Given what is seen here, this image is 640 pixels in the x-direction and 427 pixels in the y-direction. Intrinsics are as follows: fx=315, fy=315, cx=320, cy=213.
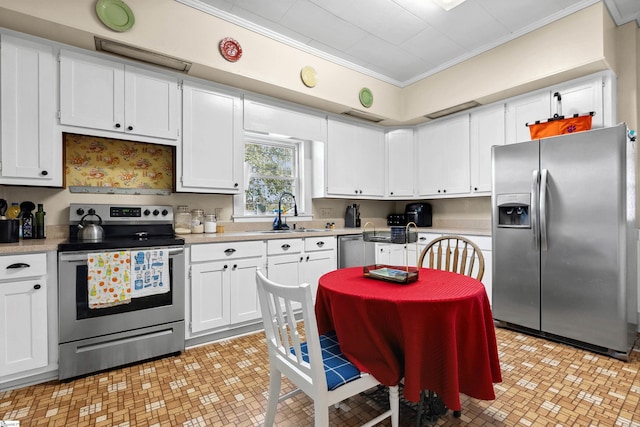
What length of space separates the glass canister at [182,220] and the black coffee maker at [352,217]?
2.11m

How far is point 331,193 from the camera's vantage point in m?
4.03

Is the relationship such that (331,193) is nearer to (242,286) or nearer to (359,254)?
(359,254)

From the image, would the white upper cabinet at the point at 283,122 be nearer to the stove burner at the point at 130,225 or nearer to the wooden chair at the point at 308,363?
the stove burner at the point at 130,225

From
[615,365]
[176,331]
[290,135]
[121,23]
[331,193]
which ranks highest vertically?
[121,23]

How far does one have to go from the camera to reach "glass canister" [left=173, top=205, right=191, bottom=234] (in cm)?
307

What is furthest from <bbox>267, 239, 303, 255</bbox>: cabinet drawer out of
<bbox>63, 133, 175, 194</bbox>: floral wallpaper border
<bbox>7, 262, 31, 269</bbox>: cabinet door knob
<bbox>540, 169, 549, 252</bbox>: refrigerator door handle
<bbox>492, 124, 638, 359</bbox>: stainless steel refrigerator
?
<bbox>540, 169, 549, 252</bbox>: refrigerator door handle

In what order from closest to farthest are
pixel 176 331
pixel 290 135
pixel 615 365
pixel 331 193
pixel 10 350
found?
pixel 10 350 → pixel 615 365 → pixel 176 331 → pixel 290 135 → pixel 331 193

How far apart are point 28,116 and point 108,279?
1328 mm

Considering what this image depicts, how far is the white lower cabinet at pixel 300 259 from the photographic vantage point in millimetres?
3141

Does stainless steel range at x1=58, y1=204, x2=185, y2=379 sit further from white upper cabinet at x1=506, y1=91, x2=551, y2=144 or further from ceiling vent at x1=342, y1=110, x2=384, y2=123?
white upper cabinet at x1=506, y1=91, x2=551, y2=144

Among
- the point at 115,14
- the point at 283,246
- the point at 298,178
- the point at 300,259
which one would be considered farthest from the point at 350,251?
the point at 115,14

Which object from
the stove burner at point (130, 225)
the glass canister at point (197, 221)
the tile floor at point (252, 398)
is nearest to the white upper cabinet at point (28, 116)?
the stove burner at point (130, 225)

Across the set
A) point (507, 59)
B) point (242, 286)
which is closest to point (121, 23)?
point (242, 286)

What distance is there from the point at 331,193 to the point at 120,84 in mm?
2432
